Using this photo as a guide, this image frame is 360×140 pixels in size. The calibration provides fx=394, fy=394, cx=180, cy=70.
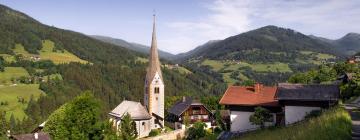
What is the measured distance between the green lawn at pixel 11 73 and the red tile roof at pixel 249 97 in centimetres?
13562

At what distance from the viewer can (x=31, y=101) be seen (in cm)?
13738

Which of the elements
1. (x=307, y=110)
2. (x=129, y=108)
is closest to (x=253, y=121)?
(x=307, y=110)

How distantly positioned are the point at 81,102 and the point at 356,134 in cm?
3651

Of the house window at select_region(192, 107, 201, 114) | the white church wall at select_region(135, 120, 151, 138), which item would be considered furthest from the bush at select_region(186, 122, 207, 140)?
the house window at select_region(192, 107, 201, 114)

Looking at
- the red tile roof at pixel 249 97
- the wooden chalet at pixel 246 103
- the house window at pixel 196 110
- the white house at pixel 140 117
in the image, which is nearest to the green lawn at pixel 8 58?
the white house at pixel 140 117

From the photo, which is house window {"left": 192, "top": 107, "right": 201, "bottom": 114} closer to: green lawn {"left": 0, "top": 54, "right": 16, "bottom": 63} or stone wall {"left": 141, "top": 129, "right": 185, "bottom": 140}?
stone wall {"left": 141, "top": 129, "right": 185, "bottom": 140}

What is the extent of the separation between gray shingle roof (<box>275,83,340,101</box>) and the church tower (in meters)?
34.7

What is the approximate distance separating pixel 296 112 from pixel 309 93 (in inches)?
89.9

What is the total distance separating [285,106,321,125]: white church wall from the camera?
129 feet

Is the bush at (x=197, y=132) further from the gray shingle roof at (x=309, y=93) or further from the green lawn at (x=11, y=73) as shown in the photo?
the green lawn at (x=11, y=73)

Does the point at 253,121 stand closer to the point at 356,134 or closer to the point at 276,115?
the point at 276,115

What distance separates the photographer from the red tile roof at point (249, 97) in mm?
45969

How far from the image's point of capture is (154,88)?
237 feet

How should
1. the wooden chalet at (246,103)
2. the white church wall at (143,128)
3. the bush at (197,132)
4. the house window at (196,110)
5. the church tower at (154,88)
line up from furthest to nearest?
the house window at (196,110) < the church tower at (154,88) < the white church wall at (143,128) < the bush at (197,132) < the wooden chalet at (246,103)
